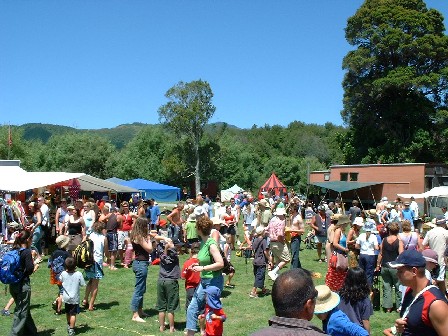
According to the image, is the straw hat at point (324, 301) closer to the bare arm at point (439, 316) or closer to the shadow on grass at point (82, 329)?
the bare arm at point (439, 316)

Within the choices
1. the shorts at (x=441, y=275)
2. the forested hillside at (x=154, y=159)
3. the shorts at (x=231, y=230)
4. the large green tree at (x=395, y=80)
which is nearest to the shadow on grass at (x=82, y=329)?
the shorts at (x=441, y=275)

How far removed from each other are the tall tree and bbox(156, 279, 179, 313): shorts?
148ft

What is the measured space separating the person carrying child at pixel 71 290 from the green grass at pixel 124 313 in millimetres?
303

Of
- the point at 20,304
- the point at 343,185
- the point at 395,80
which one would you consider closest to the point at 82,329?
the point at 20,304

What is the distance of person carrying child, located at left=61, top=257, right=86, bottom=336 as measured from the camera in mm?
7250

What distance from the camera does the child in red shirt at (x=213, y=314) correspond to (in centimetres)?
558

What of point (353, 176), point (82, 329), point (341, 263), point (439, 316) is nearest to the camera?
point (439, 316)

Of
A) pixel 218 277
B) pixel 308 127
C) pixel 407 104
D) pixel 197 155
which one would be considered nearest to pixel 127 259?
pixel 218 277

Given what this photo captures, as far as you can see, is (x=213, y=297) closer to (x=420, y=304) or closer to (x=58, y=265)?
(x=420, y=304)

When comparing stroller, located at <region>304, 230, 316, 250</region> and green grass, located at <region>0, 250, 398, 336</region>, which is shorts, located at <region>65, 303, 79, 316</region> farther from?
stroller, located at <region>304, 230, 316, 250</region>

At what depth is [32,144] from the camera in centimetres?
7062

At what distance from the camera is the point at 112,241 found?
42.4ft

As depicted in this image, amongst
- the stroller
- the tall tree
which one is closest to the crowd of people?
the stroller

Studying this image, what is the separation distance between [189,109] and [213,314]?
47.2 m
